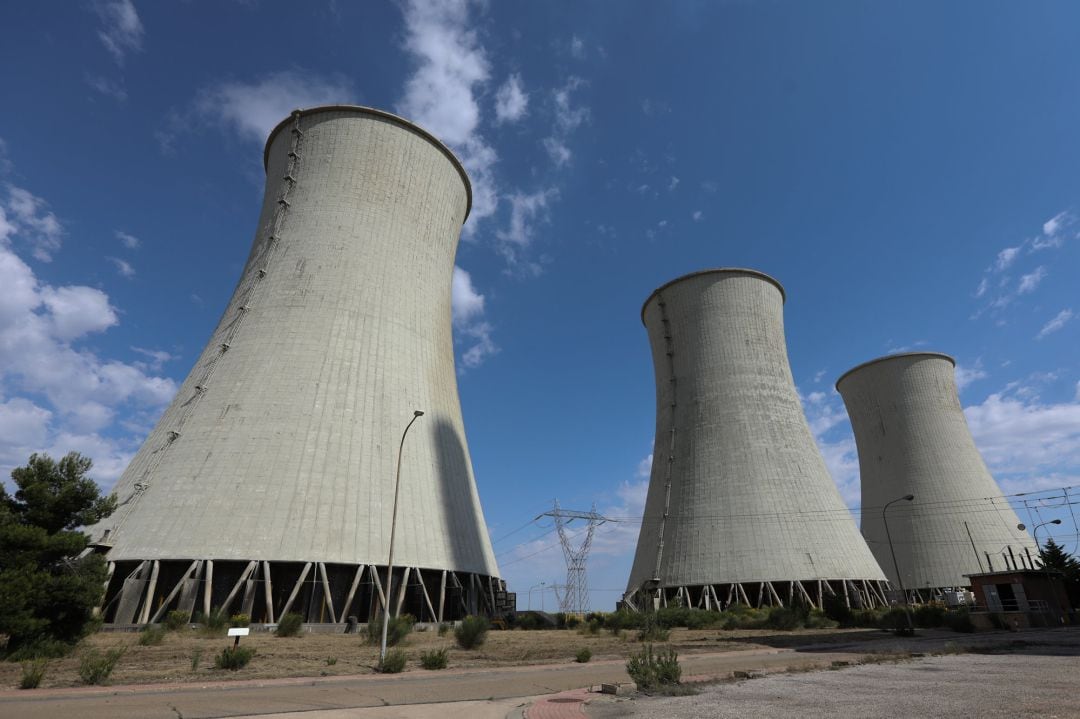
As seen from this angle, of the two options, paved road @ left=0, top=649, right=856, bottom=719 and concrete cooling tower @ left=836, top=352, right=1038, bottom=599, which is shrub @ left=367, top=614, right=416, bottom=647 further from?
concrete cooling tower @ left=836, top=352, right=1038, bottom=599

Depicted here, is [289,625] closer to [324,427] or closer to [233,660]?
[324,427]

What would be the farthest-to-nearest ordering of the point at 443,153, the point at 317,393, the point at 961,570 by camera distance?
1. the point at 961,570
2. the point at 443,153
3. the point at 317,393

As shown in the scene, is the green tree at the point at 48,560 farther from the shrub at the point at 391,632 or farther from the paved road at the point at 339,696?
the shrub at the point at 391,632

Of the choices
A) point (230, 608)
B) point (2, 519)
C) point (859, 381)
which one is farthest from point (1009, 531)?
point (2, 519)

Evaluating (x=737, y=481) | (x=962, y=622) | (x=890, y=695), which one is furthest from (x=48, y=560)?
(x=962, y=622)

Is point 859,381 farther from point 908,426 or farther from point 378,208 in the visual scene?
point 378,208
